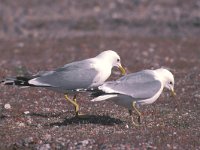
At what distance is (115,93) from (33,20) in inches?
789

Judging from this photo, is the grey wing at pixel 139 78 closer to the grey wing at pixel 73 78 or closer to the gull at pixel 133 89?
the gull at pixel 133 89

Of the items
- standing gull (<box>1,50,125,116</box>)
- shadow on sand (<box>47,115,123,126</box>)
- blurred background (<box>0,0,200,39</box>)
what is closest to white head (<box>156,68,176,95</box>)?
standing gull (<box>1,50,125,116</box>)

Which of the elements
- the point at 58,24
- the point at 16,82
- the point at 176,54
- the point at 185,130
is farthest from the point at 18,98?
the point at 58,24

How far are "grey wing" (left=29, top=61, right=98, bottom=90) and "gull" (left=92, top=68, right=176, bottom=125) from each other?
74 cm

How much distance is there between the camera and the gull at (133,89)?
12.0 m

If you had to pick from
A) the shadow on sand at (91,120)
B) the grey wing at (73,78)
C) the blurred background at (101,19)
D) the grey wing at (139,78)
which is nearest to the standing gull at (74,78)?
the grey wing at (73,78)

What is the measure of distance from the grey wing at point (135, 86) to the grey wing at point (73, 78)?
0.75 m

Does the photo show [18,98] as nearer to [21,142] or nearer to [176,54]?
[21,142]

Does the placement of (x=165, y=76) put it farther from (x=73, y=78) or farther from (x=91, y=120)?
(x=73, y=78)

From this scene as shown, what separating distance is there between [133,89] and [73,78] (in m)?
1.40

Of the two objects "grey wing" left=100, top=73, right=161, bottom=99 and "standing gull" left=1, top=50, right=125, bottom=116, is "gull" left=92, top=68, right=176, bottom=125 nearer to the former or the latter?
"grey wing" left=100, top=73, right=161, bottom=99

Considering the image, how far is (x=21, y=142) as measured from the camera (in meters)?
10.9

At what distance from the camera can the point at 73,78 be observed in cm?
1291

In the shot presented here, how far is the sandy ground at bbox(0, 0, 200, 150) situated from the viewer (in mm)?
11266
